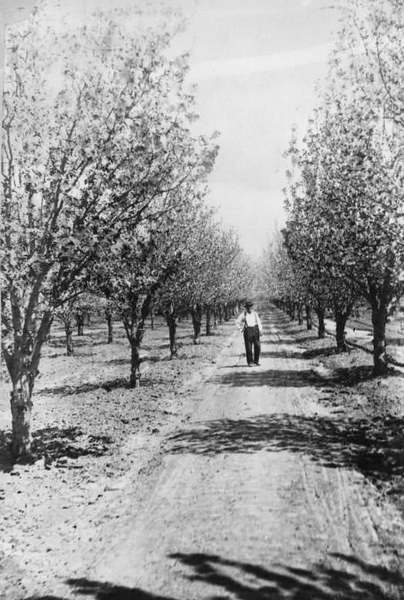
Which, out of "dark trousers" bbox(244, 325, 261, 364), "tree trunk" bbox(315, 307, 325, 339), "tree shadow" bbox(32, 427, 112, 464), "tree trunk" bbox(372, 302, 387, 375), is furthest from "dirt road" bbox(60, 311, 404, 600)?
"tree trunk" bbox(315, 307, 325, 339)

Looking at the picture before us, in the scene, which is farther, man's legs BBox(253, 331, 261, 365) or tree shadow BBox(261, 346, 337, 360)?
tree shadow BBox(261, 346, 337, 360)

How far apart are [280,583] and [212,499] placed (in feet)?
7.82

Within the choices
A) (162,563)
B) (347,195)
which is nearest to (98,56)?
(162,563)

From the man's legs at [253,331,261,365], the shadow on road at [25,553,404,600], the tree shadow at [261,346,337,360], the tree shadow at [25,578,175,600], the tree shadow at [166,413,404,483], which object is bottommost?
the tree shadow at [25,578,175,600]

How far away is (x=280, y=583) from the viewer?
197 inches

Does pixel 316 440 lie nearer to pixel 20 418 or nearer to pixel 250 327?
pixel 20 418

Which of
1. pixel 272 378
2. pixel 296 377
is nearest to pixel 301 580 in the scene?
pixel 272 378

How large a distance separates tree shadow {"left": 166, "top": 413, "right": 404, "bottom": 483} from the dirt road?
0.17ft

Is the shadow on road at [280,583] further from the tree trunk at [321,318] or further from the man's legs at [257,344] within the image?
the tree trunk at [321,318]

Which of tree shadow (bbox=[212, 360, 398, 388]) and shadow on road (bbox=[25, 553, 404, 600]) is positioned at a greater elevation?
tree shadow (bbox=[212, 360, 398, 388])

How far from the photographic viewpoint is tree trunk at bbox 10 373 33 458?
9422 millimetres

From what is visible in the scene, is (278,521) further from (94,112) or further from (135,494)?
(94,112)

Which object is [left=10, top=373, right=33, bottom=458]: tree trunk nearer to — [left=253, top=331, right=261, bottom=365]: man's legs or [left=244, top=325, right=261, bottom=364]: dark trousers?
[left=244, top=325, right=261, bottom=364]: dark trousers

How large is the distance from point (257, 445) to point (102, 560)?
4.57 meters
